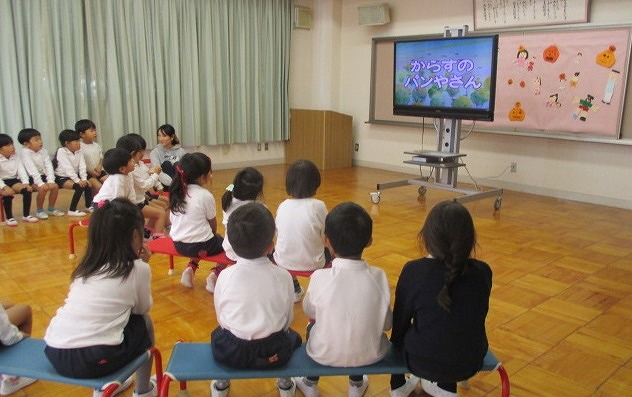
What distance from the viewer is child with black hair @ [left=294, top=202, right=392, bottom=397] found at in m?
1.70

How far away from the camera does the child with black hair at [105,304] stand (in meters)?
1.59

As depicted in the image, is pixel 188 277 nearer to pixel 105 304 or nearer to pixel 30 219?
pixel 105 304

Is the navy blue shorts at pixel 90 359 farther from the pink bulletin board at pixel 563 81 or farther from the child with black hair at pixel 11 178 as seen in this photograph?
the pink bulletin board at pixel 563 81

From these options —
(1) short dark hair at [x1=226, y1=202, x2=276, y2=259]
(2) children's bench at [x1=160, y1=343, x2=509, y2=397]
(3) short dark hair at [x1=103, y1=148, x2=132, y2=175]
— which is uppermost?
(3) short dark hair at [x1=103, y1=148, x2=132, y2=175]

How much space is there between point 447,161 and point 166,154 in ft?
8.81

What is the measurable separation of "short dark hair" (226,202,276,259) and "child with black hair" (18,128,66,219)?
134 inches

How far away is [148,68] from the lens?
6305 millimetres

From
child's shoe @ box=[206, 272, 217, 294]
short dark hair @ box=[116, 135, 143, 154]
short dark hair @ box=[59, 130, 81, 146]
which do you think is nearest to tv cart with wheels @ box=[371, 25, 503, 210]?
short dark hair @ box=[116, 135, 143, 154]

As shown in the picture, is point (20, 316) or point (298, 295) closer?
point (20, 316)

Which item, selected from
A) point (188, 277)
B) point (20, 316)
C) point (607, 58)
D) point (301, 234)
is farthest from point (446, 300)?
point (607, 58)

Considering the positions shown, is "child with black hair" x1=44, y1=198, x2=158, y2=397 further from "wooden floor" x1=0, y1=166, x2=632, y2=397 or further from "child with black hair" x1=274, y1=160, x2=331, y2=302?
"child with black hair" x1=274, y1=160, x2=331, y2=302

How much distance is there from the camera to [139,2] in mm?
6098

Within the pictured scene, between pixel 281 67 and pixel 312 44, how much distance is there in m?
0.72

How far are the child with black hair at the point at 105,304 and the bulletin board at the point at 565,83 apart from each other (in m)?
4.94
